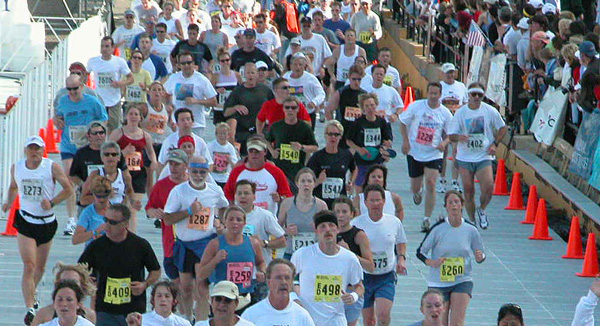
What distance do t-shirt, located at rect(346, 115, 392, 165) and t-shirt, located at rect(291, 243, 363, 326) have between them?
5392 mm

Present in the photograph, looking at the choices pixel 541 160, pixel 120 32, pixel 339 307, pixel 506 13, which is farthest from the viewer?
pixel 120 32

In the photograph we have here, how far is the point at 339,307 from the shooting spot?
12.5 meters

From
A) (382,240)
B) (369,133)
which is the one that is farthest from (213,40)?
(382,240)

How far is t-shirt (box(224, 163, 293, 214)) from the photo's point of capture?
594 inches

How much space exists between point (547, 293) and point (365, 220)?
3.87m

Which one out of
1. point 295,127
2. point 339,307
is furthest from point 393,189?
point 339,307

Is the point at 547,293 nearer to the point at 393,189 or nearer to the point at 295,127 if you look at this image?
the point at 295,127

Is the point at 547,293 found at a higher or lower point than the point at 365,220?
lower

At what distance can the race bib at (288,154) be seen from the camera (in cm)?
1698

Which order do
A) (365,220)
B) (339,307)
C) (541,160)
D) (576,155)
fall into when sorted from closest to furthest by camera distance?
(339,307) → (365,220) → (576,155) → (541,160)

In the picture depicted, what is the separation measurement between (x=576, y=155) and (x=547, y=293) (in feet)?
10.7

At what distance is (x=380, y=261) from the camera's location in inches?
539

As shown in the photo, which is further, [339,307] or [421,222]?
[421,222]

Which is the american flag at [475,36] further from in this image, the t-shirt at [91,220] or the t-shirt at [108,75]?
the t-shirt at [91,220]
